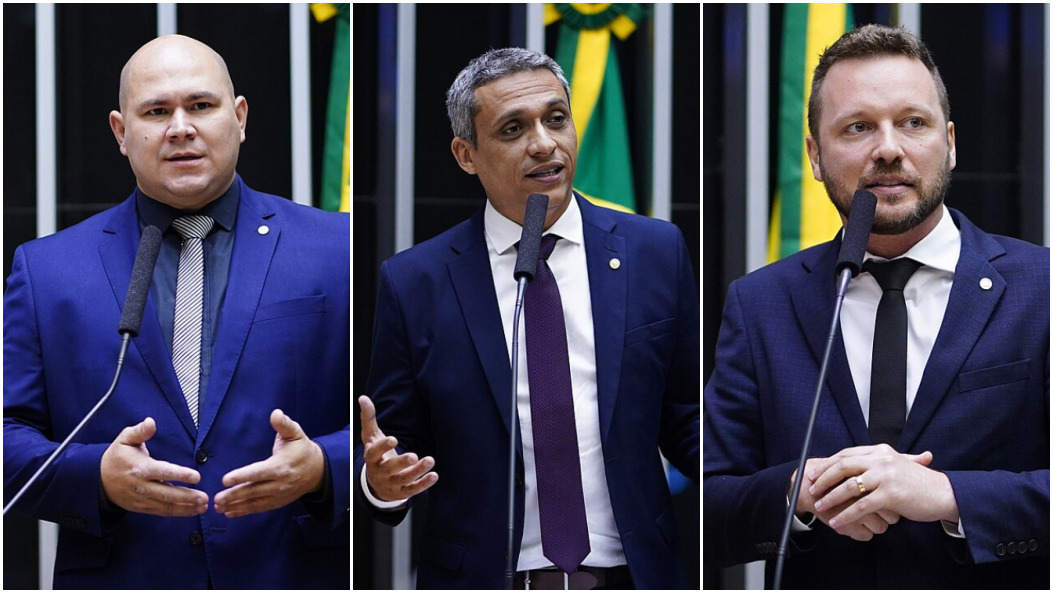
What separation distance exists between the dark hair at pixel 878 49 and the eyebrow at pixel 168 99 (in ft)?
4.53

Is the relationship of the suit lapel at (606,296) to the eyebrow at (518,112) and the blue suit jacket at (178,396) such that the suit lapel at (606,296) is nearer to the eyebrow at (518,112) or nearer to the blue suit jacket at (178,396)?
the eyebrow at (518,112)

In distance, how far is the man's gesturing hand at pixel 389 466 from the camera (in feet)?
8.69

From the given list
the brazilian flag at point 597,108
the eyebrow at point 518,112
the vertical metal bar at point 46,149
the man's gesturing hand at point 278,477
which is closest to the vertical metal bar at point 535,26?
the brazilian flag at point 597,108

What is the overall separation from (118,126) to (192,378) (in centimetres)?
64

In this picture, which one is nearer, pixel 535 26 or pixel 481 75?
pixel 481 75

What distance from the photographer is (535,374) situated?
2.78 meters

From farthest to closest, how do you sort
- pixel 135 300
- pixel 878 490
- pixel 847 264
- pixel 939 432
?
pixel 939 432 < pixel 878 490 < pixel 135 300 < pixel 847 264

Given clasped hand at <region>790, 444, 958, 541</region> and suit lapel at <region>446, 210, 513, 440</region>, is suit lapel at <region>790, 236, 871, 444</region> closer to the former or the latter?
clasped hand at <region>790, 444, 958, 541</region>

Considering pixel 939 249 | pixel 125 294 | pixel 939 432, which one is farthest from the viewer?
pixel 125 294

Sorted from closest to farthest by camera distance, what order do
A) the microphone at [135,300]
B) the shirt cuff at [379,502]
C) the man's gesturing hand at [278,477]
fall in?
the microphone at [135,300]
the man's gesturing hand at [278,477]
the shirt cuff at [379,502]

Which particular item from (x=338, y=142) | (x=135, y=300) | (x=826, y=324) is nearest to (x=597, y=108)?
(x=338, y=142)

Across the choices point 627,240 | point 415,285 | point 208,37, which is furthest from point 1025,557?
point 208,37

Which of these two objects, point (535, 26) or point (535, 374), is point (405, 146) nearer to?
point (535, 26)

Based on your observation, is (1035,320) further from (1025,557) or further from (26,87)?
(26,87)
